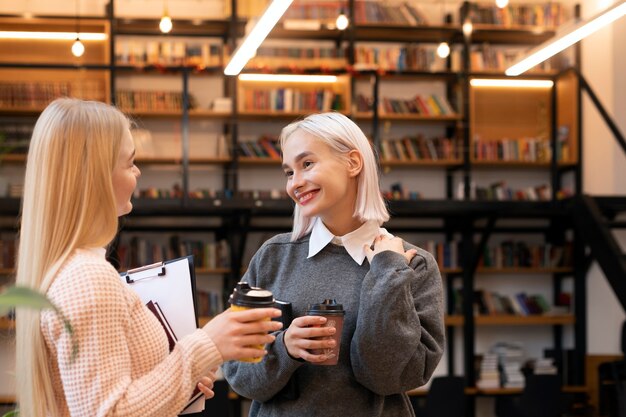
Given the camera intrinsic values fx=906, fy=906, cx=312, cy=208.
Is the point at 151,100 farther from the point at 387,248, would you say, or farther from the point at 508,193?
the point at 387,248

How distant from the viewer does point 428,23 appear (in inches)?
354

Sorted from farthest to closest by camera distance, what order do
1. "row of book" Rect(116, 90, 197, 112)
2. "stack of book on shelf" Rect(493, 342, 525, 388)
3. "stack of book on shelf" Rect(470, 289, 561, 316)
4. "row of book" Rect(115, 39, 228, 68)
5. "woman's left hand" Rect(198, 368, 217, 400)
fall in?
"stack of book on shelf" Rect(470, 289, 561, 316)
"stack of book on shelf" Rect(493, 342, 525, 388)
"row of book" Rect(115, 39, 228, 68)
"row of book" Rect(116, 90, 197, 112)
"woman's left hand" Rect(198, 368, 217, 400)

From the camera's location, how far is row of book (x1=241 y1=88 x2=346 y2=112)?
28.0 feet

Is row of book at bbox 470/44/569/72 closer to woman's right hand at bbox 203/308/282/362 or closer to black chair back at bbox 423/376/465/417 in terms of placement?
black chair back at bbox 423/376/465/417

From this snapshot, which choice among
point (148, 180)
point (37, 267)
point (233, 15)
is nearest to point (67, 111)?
point (37, 267)

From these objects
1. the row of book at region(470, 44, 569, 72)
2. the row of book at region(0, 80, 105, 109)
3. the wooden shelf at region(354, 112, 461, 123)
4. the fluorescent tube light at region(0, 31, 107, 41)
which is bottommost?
the wooden shelf at region(354, 112, 461, 123)

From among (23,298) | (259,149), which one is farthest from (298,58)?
(23,298)

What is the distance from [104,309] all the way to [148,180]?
6804 mm

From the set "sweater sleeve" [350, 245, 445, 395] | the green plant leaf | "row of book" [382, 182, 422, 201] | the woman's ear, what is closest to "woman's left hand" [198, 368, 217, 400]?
"sweater sleeve" [350, 245, 445, 395]

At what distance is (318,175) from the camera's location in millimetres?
2031

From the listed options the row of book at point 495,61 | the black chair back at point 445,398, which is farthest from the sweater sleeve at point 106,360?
the row of book at point 495,61

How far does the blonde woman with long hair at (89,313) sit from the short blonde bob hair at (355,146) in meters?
0.59

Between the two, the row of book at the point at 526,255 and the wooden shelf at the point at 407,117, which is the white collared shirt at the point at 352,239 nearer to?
the wooden shelf at the point at 407,117

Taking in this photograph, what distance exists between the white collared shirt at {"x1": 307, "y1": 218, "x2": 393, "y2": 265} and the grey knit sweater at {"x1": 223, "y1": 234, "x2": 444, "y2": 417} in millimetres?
19
